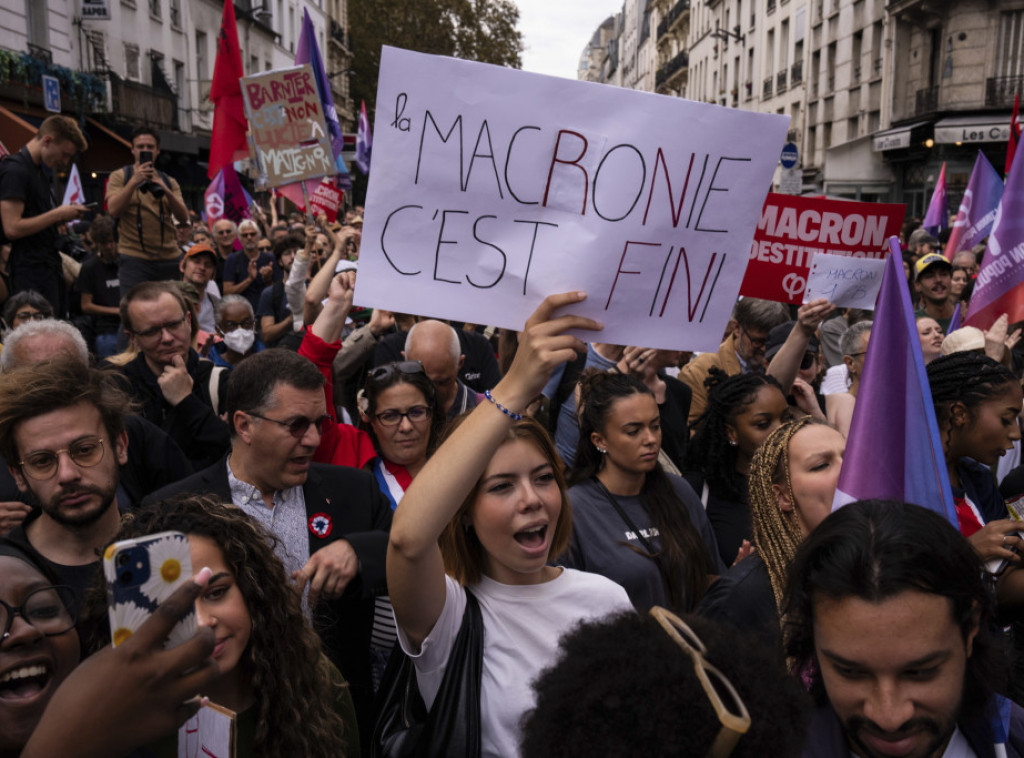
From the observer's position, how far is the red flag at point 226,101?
973 cm

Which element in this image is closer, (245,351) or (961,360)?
(961,360)

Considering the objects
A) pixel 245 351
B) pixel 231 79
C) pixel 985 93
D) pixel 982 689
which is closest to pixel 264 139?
pixel 231 79

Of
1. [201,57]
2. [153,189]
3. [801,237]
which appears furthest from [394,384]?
[201,57]

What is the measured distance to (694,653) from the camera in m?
1.35

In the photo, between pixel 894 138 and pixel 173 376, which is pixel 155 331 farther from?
pixel 894 138

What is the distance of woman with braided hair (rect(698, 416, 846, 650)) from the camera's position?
2514 millimetres

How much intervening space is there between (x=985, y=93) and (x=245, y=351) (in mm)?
26926

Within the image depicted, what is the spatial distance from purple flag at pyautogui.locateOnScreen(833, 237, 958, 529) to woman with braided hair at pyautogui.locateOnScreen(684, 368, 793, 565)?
167 centimetres

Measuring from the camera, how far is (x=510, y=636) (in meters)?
2.21

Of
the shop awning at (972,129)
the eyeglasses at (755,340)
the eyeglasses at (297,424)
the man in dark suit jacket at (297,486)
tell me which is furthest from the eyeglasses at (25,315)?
the shop awning at (972,129)

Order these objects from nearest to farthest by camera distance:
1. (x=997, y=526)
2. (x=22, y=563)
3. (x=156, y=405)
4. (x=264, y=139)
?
1. (x=22, y=563)
2. (x=997, y=526)
3. (x=156, y=405)
4. (x=264, y=139)

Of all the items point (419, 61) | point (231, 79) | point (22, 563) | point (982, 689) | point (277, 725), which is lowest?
point (277, 725)

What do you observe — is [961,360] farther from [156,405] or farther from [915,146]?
[915,146]

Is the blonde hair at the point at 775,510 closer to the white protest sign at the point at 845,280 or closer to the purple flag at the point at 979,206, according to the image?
the white protest sign at the point at 845,280
